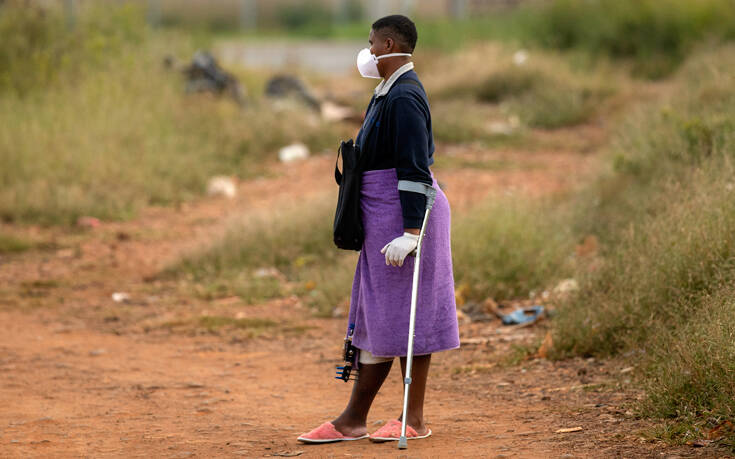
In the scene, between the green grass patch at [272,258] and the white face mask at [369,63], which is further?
the green grass patch at [272,258]

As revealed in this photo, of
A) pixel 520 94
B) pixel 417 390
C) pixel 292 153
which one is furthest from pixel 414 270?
pixel 520 94

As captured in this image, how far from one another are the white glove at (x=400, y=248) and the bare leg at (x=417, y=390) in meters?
0.51

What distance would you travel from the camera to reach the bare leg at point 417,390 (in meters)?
4.12

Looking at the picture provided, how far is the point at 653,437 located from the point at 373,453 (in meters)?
1.18

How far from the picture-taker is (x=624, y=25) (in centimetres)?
1816

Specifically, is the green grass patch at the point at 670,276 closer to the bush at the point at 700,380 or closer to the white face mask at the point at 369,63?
the bush at the point at 700,380

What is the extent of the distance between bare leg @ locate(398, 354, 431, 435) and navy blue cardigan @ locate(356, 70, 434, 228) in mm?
633

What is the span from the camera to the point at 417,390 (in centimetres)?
413

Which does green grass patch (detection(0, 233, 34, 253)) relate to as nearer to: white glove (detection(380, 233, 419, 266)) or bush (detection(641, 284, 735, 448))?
white glove (detection(380, 233, 419, 266))

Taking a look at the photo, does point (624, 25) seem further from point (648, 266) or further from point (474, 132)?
point (648, 266)

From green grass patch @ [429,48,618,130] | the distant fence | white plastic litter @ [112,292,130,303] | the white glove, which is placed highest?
the distant fence

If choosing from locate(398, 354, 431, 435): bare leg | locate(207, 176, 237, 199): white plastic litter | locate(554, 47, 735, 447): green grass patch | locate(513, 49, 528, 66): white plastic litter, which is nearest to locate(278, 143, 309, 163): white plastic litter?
locate(207, 176, 237, 199): white plastic litter

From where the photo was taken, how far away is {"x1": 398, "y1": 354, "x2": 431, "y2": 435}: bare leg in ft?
13.5

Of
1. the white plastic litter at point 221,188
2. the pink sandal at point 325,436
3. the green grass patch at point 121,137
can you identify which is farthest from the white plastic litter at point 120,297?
the pink sandal at point 325,436
